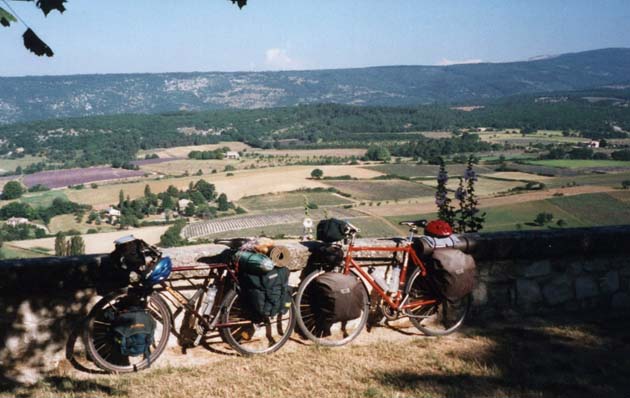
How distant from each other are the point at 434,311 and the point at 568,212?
35.0 metres

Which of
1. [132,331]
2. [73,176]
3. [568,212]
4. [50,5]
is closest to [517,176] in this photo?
[568,212]

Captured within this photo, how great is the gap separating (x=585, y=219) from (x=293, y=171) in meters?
44.2

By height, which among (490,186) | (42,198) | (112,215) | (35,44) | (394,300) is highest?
(35,44)

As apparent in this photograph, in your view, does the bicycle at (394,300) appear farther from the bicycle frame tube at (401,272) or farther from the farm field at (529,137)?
the farm field at (529,137)

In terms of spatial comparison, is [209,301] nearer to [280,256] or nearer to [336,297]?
[280,256]

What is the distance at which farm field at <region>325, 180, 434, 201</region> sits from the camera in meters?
53.3

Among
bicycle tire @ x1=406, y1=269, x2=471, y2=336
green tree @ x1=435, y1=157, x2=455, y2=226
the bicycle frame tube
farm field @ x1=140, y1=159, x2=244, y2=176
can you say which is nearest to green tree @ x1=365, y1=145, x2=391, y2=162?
farm field @ x1=140, y1=159, x2=244, y2=176

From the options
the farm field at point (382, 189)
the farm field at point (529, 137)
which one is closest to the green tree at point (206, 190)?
the farm field at point (382, 189)

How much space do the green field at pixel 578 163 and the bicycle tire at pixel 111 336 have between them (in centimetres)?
6362

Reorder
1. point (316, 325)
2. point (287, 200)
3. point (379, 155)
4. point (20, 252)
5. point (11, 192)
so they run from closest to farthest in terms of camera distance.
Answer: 1. point (316, 325)
2. point (20, 252)
3. point (287, 200)
4. point (11, 192)
5. point (379, 155)

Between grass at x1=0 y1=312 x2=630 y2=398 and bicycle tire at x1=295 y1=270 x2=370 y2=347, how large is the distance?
98mm

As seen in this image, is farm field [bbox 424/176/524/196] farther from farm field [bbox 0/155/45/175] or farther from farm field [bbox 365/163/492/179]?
farm field [bbox 0/155/45/175]

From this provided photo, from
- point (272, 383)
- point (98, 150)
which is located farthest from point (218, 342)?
point (98, 150)

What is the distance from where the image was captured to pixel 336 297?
13.4 ft
